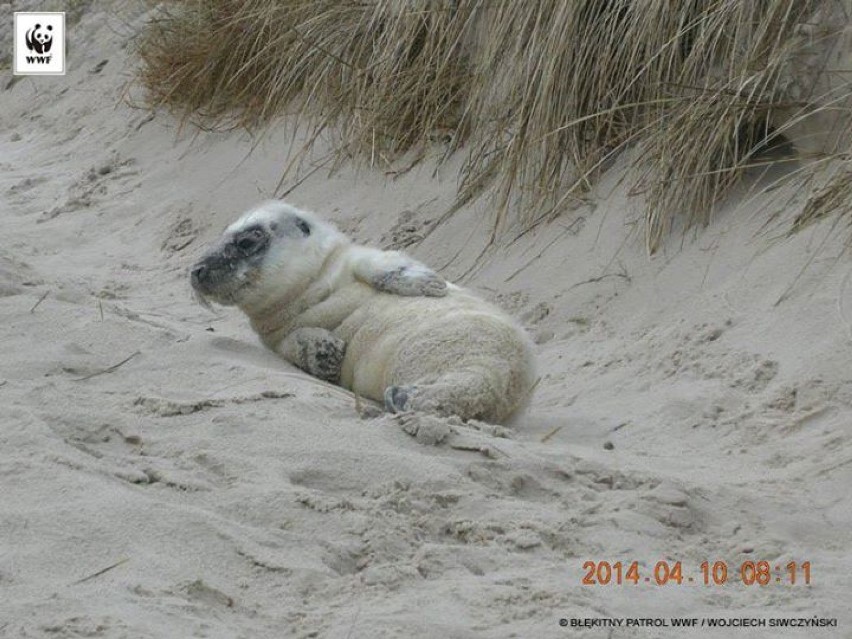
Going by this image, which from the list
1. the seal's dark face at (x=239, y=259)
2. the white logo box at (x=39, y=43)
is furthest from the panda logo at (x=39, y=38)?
the seal's dark face at (x=239, y=259)

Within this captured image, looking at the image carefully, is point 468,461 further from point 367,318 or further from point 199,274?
point 199,274

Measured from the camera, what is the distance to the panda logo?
11905 millimetres

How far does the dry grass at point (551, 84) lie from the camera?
18.4 ft

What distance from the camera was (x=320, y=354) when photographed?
5.18 metres

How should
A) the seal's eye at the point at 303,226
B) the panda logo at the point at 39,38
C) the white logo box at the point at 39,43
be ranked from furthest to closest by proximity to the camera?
the panda logo at the point at 39,38 → the white logo box at the point at 39,43 → the seal's eye at the point at 303,226

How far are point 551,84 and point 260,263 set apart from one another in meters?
1.72

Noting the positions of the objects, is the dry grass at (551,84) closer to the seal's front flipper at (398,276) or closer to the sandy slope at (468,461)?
the sandy slope at (468,461)

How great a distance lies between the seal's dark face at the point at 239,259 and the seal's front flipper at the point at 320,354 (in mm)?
380

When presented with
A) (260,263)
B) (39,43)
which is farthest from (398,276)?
(39,43)
